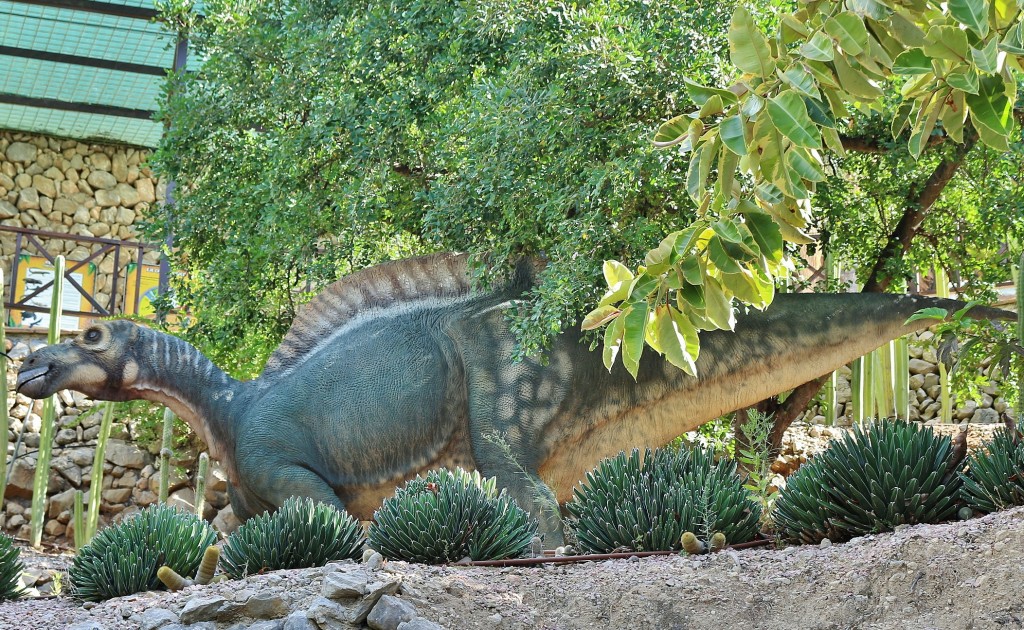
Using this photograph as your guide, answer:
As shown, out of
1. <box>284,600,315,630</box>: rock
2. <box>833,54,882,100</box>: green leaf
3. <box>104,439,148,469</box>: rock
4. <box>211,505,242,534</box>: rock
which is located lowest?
<box>211,505,242,534</box>: rock

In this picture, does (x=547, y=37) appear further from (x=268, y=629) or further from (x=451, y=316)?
(x=268, y=629)

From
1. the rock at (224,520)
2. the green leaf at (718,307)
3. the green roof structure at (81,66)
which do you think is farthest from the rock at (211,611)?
the green roof structure at (81,66)

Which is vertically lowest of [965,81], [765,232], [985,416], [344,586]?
[344,586]

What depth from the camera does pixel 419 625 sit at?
11.5 feet

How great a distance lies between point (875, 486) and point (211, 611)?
231 cm

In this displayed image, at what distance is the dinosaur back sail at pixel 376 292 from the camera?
630 centimetres

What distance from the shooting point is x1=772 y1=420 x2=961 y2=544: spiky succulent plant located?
3.95 metres

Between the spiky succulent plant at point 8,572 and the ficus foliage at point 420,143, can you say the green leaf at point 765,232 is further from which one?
the spiky succulent plant at point 8,572

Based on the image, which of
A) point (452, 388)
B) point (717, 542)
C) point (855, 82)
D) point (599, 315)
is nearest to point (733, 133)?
point (855, 82)

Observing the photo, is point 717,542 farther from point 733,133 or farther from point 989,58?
point 989,58

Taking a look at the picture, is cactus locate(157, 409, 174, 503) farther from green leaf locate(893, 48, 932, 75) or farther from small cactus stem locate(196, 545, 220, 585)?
green leaf locate(893, 48, 932, 75)

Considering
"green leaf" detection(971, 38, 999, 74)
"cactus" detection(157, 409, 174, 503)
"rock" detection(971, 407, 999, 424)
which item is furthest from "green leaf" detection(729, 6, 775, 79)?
"rock" detection(971, 407, 999, 424)

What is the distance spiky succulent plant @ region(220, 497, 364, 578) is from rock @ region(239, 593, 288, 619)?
0.52 metres

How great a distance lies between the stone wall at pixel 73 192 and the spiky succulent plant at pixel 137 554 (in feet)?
40.1
